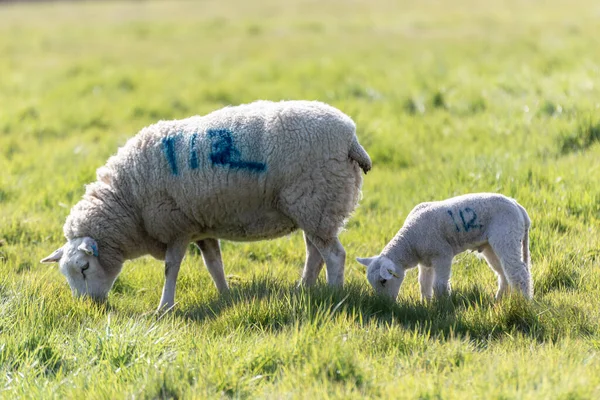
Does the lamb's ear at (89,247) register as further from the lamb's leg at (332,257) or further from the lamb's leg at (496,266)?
the lamb's leg at (496,266)

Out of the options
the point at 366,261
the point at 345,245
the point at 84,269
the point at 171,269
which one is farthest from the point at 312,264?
the point at 84,269

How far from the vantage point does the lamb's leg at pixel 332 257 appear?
5.57 meters

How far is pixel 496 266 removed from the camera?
5.39 metres

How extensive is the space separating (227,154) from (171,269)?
0.96 metres

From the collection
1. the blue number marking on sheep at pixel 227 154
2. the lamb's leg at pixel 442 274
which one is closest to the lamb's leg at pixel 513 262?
the lamb's leg at pixel 442 274

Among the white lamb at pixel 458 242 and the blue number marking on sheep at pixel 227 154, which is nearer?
the white lamb at pixel 458 242

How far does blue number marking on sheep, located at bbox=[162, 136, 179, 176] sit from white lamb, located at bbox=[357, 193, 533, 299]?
156 cm

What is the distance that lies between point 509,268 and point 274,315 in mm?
1548

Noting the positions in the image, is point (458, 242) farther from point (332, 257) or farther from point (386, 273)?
point (332, 257)

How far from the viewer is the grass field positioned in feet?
12.7

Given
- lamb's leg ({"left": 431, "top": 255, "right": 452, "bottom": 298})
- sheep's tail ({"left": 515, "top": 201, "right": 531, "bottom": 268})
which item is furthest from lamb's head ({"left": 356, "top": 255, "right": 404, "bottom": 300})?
sheep's tail ({"left": 515, "top": 201, "right": 531, "bottom": 268})

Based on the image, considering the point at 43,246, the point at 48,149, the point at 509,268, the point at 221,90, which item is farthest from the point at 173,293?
the point at 221,90

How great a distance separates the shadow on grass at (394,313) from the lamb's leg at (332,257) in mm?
414

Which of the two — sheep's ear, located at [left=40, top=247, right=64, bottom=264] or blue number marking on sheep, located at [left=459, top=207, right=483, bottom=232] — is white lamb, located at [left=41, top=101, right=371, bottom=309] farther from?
blue number marking on sheep, located at [left=459, top=207, right=483, bottom=232]
